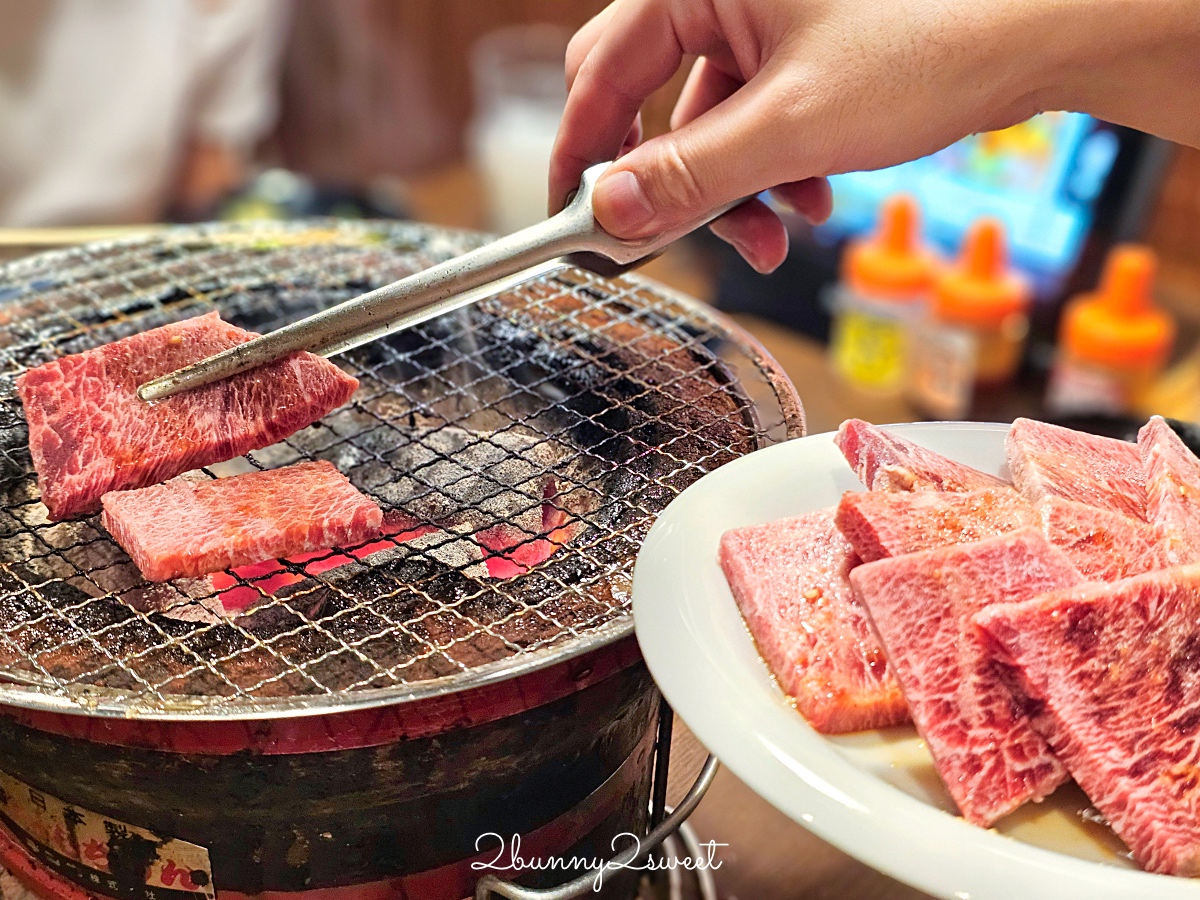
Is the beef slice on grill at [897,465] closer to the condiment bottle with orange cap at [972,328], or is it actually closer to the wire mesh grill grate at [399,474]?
the wire mesh grill grate at [399,474]

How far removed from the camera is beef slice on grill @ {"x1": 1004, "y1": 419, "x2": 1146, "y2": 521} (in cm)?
153

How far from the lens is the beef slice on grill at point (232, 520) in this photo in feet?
5.14

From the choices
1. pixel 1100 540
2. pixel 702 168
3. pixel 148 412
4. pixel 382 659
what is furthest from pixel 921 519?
pixel 148 412

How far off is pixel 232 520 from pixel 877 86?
3.73ft

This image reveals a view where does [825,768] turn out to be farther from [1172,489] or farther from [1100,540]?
[1172,489]

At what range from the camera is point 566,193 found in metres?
2.23

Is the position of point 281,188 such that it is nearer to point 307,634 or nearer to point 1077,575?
point 307,634

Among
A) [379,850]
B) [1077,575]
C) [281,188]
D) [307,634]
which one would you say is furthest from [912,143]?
[281,188]

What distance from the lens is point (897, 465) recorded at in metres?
1.54

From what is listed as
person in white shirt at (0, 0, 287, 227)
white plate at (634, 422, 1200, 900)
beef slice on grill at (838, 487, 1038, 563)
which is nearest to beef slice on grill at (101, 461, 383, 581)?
white plate at (634, 422, 1200, 900)

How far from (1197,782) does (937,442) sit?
64cm

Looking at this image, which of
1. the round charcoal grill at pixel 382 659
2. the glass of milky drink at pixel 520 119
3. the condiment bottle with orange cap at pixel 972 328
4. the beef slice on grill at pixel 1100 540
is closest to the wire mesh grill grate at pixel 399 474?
the round charcoal grill at pixel 382 659

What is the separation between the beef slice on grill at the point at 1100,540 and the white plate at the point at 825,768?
29 cm

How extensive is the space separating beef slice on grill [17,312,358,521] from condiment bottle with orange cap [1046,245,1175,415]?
9.09ft
